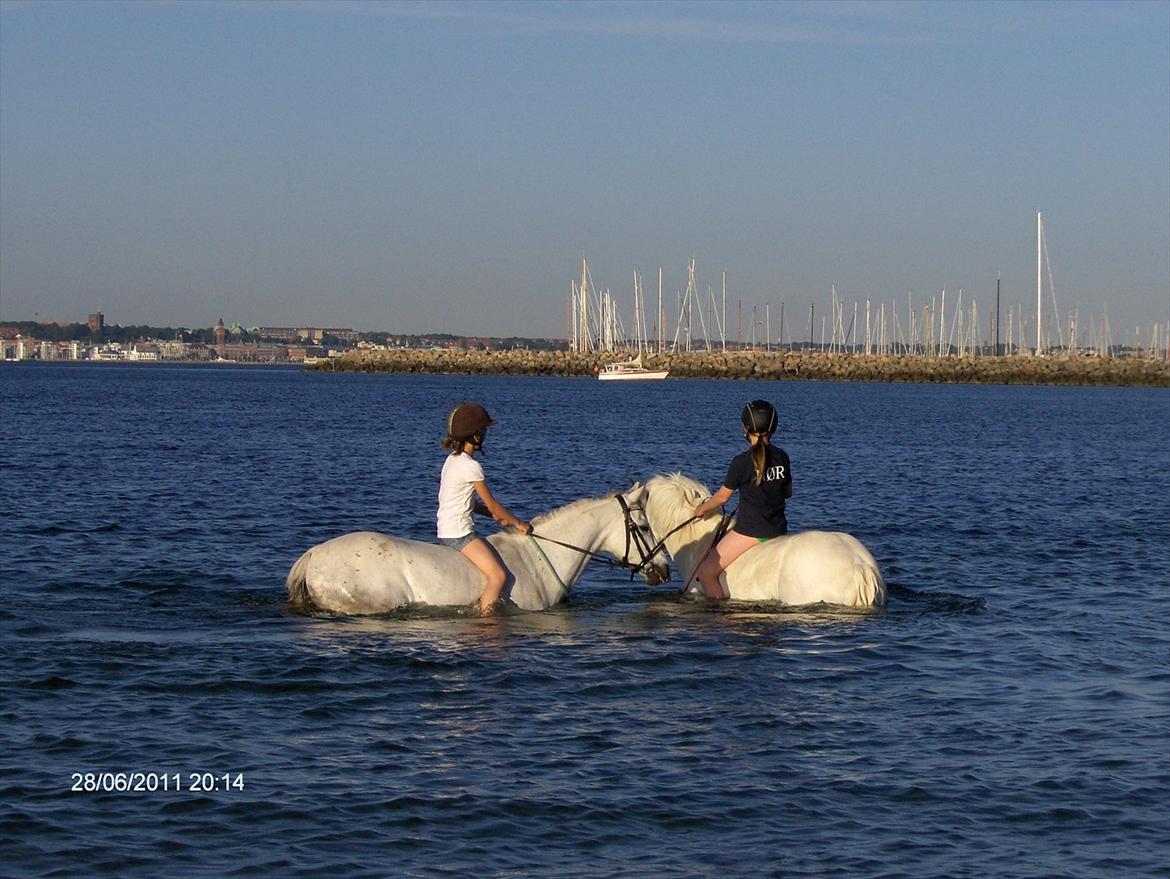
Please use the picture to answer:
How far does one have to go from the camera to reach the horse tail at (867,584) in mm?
13391

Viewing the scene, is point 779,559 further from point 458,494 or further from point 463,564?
point 458,494

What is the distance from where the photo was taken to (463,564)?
12.5 m

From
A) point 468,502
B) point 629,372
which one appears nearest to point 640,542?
point 468,502

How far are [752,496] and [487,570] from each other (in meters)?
2.78

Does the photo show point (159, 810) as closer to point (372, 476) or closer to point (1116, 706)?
point (1116, 706)

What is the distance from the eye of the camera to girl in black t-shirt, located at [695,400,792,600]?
43.7ft

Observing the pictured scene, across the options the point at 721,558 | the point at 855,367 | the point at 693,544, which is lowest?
the point at 721,558

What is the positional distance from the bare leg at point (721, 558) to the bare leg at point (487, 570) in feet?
7.55

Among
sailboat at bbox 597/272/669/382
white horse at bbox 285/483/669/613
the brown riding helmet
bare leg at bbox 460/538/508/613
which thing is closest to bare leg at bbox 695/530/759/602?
white horse at bbox 285/483/669/613

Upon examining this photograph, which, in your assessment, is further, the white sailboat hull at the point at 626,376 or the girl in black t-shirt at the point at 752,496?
the white sailboat hull at the point at 626,376

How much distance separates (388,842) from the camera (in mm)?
7504

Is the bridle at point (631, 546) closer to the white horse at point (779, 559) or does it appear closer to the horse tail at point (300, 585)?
the white horse at point (779, 559)

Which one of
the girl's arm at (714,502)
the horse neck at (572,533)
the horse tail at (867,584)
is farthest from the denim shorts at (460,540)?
the horse tail at (867,584)

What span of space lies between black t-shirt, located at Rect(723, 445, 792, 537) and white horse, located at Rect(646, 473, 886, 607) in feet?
0.63
